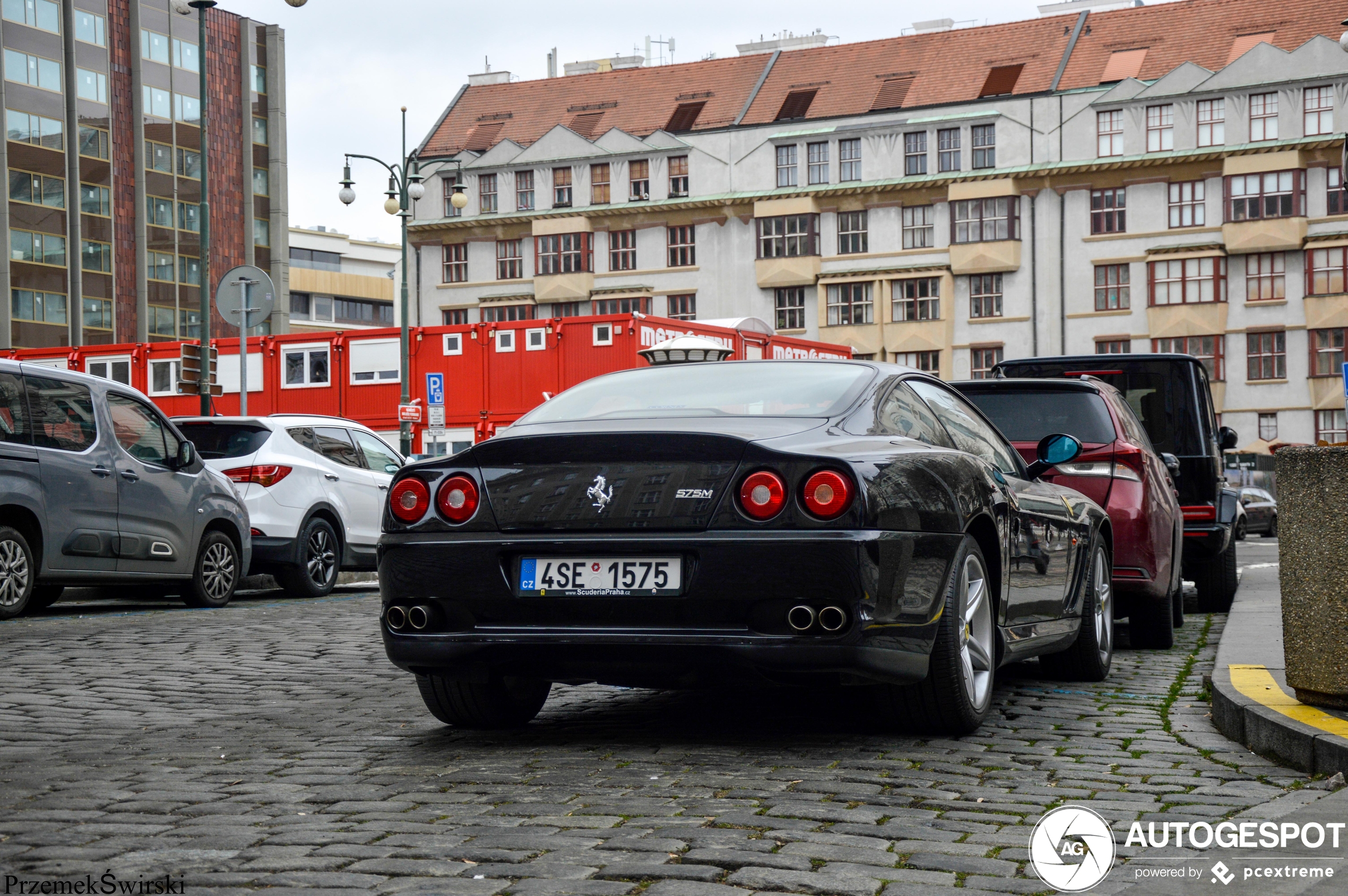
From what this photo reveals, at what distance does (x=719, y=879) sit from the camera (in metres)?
3.62

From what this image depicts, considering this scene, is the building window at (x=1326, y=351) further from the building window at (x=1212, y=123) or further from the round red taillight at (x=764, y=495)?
the round red taillight at (x=764, y=495)

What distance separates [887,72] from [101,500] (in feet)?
174

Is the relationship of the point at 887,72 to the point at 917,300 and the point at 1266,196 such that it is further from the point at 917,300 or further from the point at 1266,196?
the point at 1266,196

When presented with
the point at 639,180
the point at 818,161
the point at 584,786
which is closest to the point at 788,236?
the point at 818,161

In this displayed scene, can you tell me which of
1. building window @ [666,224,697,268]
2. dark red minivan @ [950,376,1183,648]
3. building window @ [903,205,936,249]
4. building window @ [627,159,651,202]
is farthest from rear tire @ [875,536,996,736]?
building window @ [627,159,651,202]

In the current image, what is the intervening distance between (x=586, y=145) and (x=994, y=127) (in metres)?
16.2

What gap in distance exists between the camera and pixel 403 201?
3478 centimetres

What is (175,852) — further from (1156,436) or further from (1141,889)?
(1156,436)

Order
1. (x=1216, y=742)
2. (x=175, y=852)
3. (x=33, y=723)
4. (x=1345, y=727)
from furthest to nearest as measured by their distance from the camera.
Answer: (x=33, y=723)
(x=1216, y=742)
(x=1345, y=727)
(x=175, y=852)

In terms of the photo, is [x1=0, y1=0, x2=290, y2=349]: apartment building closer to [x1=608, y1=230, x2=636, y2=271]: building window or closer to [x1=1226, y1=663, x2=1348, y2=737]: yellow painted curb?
[x1=608, y1=230, x2=636, y2=271]: building window

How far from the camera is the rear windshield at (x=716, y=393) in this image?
573 centimetres

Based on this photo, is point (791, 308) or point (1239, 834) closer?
point (1239, 834)

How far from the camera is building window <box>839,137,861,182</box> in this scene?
2329 inches

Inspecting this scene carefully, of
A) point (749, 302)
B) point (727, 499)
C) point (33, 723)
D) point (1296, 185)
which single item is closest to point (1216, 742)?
point (727, 499)
